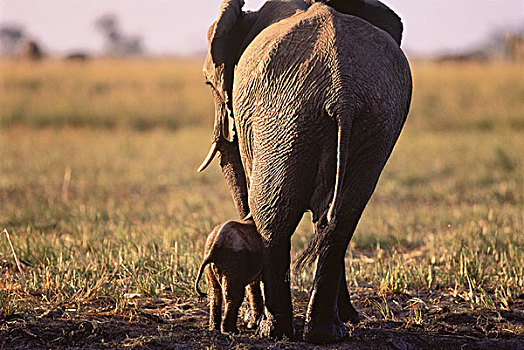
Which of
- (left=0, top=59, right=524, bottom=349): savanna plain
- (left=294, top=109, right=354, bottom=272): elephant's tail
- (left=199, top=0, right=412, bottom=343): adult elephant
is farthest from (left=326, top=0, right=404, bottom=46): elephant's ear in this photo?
(left=0, top=59, right=524, bottom=349): savanna plain

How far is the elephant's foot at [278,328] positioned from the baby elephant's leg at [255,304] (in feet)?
1.23

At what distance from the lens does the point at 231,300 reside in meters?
3.56

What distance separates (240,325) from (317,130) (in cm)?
136

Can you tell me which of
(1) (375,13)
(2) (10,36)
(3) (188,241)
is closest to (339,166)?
(1) (375,13)

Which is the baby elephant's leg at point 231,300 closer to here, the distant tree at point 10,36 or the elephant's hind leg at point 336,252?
the elephant's hind leg at point 336,252

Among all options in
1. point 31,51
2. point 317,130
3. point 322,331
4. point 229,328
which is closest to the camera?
point 317,130

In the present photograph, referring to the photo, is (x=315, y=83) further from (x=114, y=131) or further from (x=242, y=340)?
(x=114, y=131)

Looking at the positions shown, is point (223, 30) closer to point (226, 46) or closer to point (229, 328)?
point (226, 46)

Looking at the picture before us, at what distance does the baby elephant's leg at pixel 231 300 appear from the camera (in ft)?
11.5

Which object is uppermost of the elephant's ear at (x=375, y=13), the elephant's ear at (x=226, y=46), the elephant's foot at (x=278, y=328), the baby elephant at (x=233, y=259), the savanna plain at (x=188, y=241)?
the elephant's ear at (x=375, y=13)

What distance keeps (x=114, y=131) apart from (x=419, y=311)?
1348 cm

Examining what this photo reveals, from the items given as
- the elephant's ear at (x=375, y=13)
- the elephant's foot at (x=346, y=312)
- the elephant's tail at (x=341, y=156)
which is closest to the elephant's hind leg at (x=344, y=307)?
the elephant's foot at (x=346, y=312)

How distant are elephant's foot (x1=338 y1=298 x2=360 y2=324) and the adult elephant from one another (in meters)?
0.46

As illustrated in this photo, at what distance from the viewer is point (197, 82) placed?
72.1 ft
